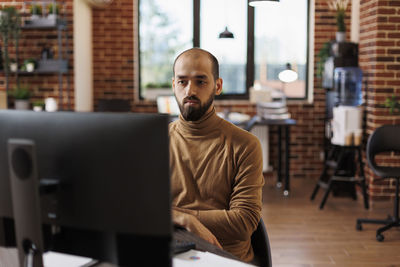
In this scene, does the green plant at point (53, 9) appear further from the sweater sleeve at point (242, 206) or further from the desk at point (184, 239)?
the desk at point (184, 239)

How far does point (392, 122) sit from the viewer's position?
502 centimetres

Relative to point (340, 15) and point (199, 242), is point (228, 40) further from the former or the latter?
point (199, 242)

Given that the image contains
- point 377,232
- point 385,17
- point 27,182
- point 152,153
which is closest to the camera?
point 152,153

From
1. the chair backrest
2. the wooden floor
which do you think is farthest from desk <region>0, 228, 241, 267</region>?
the chair backrest

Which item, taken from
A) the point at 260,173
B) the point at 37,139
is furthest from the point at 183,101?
the point at 37,139

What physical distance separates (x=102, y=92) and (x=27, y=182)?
Answer: 5.51 metres

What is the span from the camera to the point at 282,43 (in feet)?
22.0

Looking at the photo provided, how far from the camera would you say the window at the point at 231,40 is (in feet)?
21.7

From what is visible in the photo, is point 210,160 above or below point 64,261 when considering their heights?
above

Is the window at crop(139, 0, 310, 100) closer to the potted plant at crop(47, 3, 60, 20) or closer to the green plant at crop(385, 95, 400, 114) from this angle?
the potted plant at crop(47, 3, 60, 20)

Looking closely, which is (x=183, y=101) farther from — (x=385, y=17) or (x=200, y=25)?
(x=200, y=25)

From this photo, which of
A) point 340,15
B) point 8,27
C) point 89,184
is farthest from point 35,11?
→ point 89,184

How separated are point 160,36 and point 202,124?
4.94 m

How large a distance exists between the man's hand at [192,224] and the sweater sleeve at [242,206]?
8cm
